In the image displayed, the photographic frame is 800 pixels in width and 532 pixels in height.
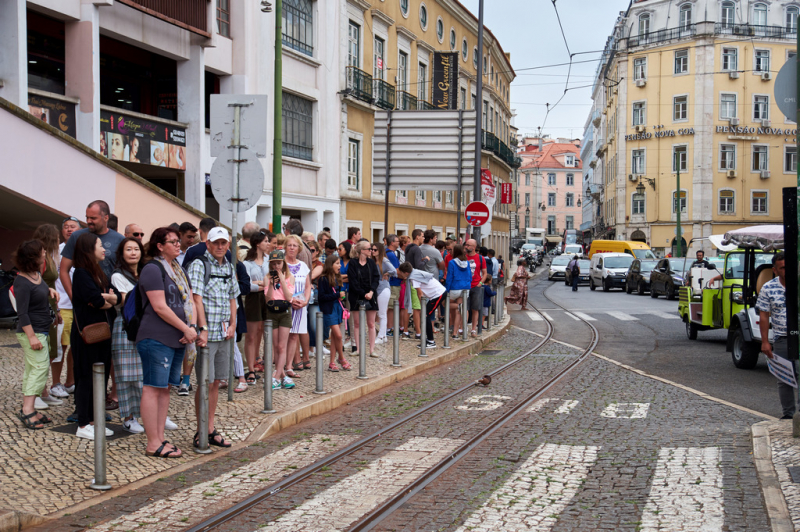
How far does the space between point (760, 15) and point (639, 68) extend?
8.72m

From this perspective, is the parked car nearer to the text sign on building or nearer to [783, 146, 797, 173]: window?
[783, 146, 797, 173]: window

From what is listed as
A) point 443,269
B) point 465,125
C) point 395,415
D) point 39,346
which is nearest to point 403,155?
point 465,125

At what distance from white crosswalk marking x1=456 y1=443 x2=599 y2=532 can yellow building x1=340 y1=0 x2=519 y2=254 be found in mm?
19863

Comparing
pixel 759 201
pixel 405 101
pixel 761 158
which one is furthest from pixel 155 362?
pixel 761 158

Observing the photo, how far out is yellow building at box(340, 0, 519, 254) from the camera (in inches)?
1097

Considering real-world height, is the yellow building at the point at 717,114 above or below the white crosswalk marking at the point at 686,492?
above

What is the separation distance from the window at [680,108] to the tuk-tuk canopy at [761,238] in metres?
48.5

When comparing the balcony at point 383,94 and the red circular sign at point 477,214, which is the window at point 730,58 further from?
the red circular sign at point 477,214

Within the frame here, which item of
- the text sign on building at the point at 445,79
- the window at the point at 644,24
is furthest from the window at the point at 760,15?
the text sign on building at the point at 445,79

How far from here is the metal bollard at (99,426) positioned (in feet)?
18.6

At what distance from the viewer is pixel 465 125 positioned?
1911 centimetres

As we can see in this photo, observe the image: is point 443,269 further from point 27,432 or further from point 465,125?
point 27,432

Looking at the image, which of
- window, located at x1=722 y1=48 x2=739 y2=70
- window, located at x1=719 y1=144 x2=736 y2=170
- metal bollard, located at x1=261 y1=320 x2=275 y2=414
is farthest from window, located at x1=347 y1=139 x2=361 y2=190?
window, located at x1=722 y1=48 x2=739 y2=70

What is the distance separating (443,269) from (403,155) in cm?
359
